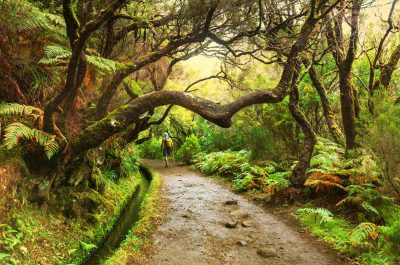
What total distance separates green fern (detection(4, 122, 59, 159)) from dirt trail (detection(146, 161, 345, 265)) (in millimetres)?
2591

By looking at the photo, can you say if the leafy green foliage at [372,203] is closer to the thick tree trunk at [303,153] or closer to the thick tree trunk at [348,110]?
the thick tree trunk at [303,153]

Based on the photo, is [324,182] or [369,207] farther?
[324,182]

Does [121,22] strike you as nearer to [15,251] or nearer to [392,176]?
[15,251]

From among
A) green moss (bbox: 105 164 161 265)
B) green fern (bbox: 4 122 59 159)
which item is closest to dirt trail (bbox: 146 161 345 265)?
green moss (bbox: 105 164 161 265)

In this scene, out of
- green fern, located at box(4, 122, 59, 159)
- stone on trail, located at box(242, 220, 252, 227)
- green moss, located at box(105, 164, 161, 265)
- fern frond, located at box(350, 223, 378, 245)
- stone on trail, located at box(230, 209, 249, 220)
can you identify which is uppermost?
green fern, located at box(4, 122, 59, 159)

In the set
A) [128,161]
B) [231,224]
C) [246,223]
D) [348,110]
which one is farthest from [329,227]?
[128,161]

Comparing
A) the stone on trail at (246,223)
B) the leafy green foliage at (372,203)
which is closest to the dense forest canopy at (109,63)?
the leafy green foliage at (372,203)

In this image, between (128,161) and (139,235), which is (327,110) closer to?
(139,235)

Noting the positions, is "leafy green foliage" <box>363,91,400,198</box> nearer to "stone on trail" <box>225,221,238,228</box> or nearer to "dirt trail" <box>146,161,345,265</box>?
"dirt trail" <box>146,161,345,265</box>

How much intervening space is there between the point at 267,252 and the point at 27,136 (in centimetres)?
459

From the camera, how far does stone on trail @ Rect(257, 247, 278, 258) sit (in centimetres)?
618

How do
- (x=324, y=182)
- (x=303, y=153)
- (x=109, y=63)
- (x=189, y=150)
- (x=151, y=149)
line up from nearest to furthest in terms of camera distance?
(x=109, y=63), (x=324, y=182), (x=303, y=153), (x=189, y=150), (x=151, y=149)

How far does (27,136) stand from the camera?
5355 millimetres

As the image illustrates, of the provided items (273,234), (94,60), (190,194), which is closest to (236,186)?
(190,194)
